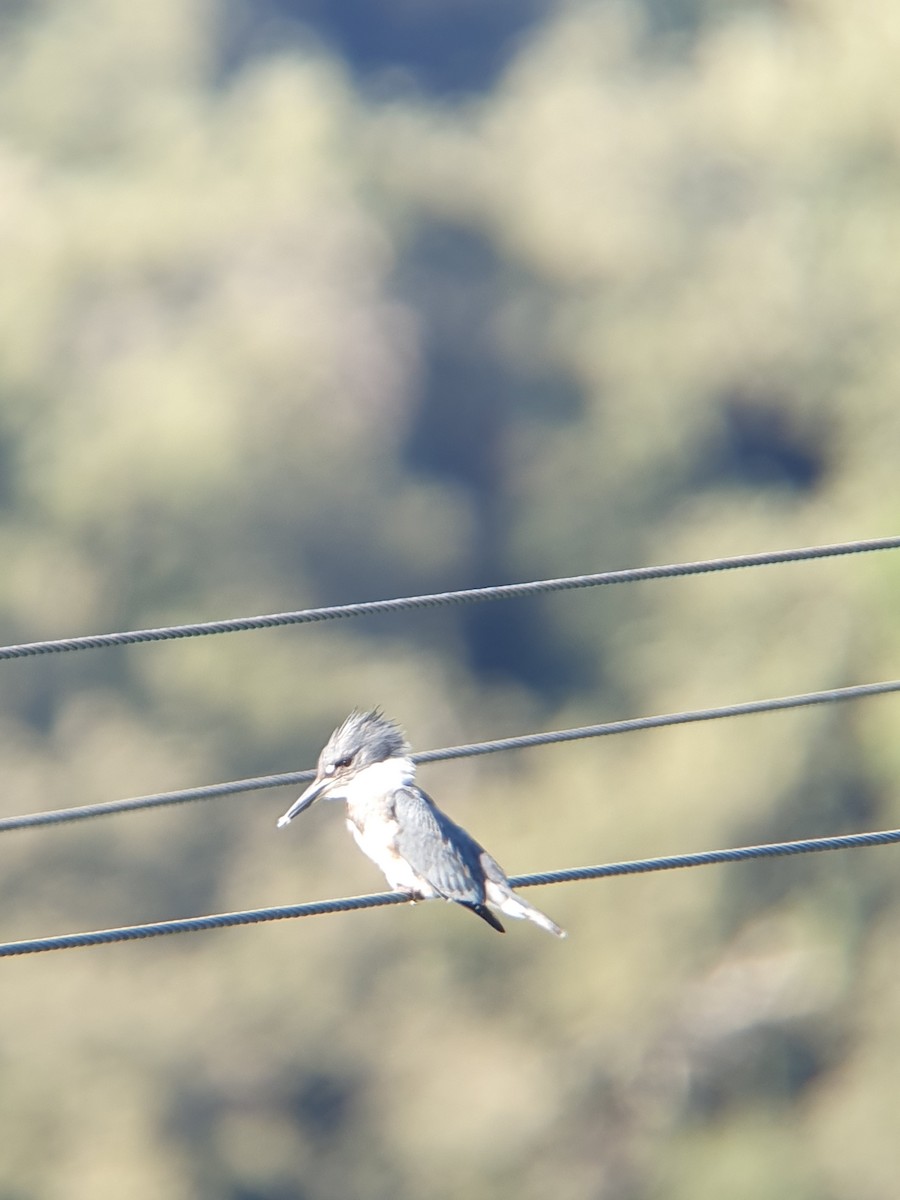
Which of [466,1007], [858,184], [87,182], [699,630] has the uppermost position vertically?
[87,182]

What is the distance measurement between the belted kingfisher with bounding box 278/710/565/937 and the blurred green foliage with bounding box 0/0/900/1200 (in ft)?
27.8

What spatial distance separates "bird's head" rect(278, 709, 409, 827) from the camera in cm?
467

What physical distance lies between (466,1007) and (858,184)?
10.9 metres

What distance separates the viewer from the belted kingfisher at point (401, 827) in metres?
3.90

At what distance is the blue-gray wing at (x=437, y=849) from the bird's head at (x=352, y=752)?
1.21ft

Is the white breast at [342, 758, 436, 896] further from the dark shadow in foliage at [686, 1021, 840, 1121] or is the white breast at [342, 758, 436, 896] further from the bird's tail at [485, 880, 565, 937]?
the dark shadow in foliage at [686, 1021, 840, 1121]

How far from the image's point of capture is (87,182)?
18328 mm

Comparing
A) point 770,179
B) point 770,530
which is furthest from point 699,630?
point 770,179

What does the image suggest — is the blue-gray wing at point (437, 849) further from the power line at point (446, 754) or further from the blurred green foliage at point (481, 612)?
the blurred green foliage at point (481, 612)

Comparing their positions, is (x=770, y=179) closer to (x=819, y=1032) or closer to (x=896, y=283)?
(x=896, y=283)

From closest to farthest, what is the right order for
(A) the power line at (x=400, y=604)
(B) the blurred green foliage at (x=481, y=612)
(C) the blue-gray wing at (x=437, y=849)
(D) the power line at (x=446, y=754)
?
1. (A) the power line at (x=400, y=604)
2. (D) the power line at (x=446, y=754)
3. (C) the blue-gray wing at (x=437, y=849)
4. (B) the blurred green foliage at (x=481, y=612)

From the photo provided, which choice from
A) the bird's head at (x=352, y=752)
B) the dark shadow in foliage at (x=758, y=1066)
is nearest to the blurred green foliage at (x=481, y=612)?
the dark shadow in foliage at (x=758, y=1066)

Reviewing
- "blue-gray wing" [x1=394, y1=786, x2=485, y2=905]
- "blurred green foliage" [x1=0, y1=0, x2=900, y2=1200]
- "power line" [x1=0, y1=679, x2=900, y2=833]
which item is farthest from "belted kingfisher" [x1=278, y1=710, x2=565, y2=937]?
"blurred green foliage" [x1=0, y1=0, x2=900, y2=1200]

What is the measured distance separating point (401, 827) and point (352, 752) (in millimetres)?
552
